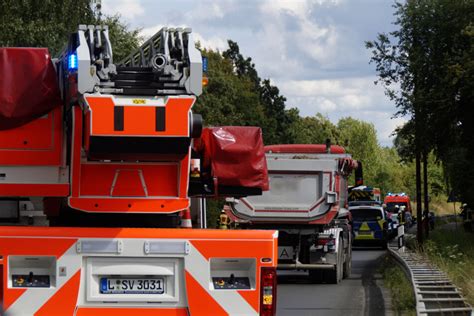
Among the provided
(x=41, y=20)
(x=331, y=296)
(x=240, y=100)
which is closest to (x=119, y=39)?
(x=41, y=20)

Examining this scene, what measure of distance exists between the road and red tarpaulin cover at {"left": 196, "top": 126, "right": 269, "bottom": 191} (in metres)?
7.29

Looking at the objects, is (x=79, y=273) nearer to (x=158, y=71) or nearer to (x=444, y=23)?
(x=158, y=71)

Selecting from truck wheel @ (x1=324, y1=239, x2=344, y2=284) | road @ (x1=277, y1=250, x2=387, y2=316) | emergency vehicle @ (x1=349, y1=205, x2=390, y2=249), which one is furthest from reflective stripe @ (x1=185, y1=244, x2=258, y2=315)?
emergency vehicle @ (x1=349, y1=205, x2=390, y2=249)

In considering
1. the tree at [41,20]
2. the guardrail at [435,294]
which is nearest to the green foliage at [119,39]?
the tree at [41,20]

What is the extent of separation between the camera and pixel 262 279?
8953mm

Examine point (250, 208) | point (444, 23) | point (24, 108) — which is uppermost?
point (444, 23)

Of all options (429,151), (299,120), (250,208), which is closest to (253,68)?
(299,120)

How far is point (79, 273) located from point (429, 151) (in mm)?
26861

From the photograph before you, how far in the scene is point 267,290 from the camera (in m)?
8.98

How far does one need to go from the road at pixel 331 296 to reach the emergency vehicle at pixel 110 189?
8.31 metres

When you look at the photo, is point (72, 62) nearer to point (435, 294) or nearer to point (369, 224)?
point (435, 294)

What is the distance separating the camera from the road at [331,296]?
17.8 metres

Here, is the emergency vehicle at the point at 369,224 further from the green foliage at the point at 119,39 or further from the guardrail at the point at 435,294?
the guardrail at the point at 435,294

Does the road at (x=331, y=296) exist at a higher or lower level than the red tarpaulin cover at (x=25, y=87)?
lower
